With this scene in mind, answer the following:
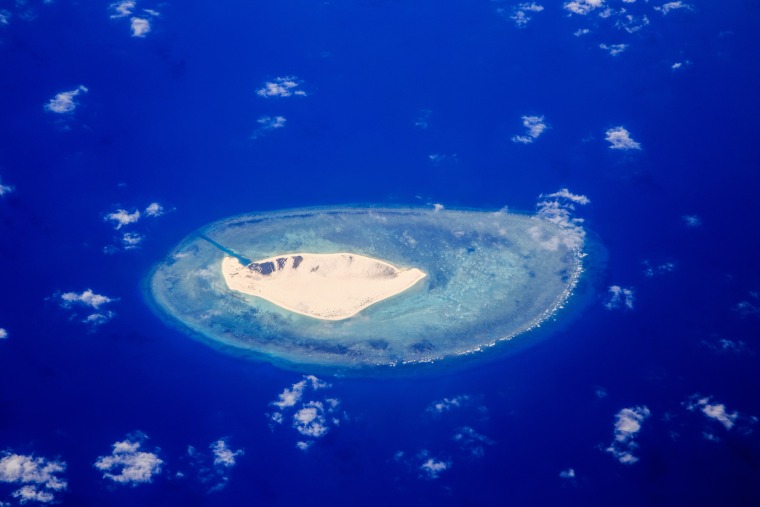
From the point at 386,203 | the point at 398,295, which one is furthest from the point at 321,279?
the point at 386,203

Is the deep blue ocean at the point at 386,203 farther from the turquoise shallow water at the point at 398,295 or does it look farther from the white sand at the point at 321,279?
the white sand at the point at 321,279

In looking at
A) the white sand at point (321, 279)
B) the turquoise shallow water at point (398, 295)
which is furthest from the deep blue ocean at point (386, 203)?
the white sand at point (321, 279)

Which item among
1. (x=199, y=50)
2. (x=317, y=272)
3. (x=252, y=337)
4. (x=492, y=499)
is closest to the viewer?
(x=492, y=499)

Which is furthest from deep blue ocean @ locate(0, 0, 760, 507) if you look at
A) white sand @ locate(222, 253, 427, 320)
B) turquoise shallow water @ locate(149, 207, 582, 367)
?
white sand @ locate(222, 253, 427, 320)

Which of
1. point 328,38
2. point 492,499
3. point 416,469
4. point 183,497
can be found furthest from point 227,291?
point 328,38

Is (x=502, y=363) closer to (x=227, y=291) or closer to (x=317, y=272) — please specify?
(x=317, y=272)

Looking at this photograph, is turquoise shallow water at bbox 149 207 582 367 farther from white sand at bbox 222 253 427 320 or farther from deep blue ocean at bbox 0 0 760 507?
deep blue ocean at bbox 0 0 760 507
